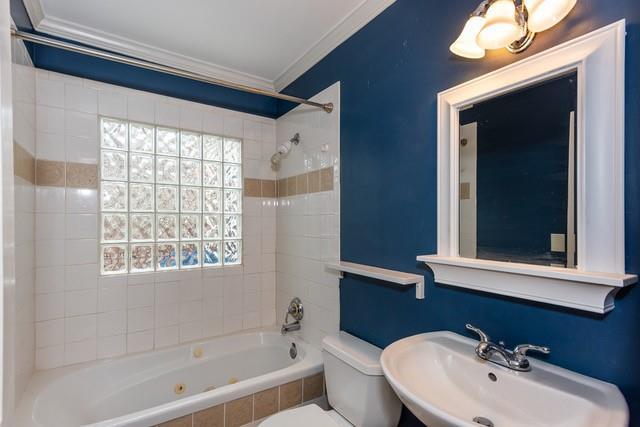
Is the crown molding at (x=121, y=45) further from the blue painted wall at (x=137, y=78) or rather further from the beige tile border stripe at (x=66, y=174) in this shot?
the beige tile border stripe at (x=66, y=174)

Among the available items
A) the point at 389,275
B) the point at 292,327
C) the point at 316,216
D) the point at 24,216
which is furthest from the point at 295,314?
the point at 24,216

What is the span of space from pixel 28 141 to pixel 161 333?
143 centimetres

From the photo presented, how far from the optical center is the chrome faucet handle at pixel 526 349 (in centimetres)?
Answer: 96

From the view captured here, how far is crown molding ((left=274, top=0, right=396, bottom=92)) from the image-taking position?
168 centimetres

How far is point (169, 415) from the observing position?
56.0 inches

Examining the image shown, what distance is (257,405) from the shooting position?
1659 millimetres

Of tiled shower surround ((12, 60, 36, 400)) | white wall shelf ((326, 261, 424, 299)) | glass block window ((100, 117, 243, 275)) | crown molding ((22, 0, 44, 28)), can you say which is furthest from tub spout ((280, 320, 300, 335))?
crown molding ((22, 0, 44, 28))

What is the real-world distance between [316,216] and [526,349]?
1.45 m

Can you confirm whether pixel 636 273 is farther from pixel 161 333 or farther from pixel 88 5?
pixel 88 5

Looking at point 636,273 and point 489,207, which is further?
point 489,207

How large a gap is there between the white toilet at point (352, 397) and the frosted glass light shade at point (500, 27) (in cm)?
135

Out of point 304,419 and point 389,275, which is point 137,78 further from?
point 304,419

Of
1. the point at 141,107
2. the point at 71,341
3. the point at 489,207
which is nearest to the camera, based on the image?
the point at 489,207

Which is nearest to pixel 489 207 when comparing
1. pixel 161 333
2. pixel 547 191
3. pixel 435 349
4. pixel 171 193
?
pixel 547 191
